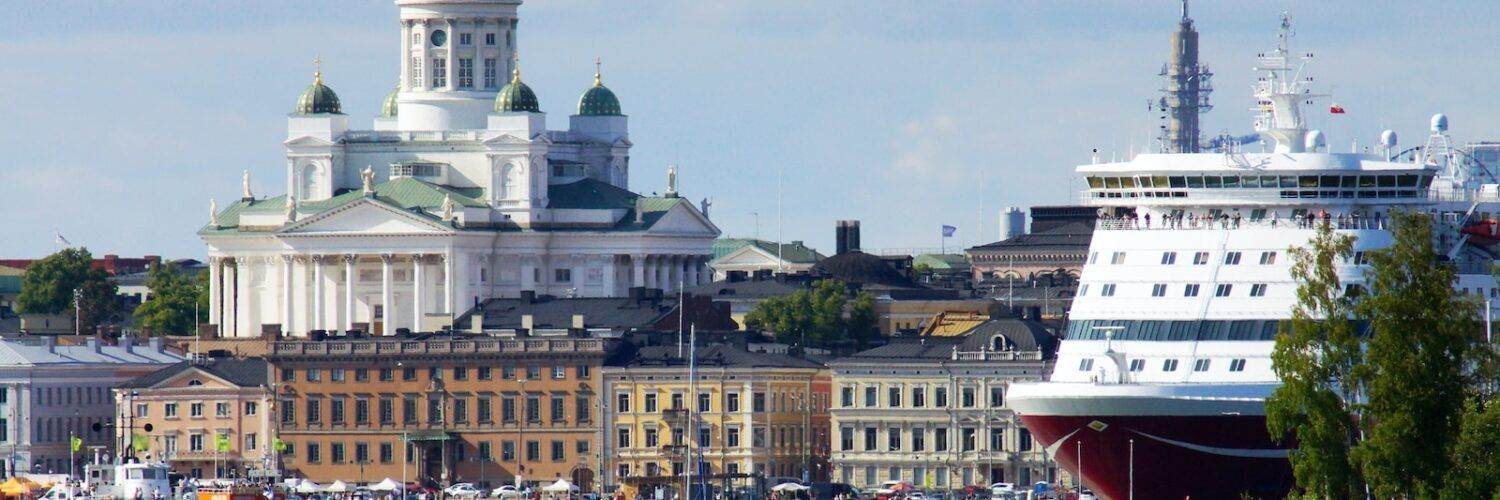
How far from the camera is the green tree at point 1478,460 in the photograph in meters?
89.6

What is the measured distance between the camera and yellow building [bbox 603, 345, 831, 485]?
162875 millimetres

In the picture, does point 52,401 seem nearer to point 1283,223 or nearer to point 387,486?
point 387,486

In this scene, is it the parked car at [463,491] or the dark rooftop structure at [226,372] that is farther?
the dark rooftop structure at [226,372]

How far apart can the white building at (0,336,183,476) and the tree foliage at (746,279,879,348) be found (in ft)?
79.7

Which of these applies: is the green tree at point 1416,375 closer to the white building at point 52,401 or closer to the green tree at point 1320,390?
the green tree at point 1320,390

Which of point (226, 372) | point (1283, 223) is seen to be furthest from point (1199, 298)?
point (226, 372)

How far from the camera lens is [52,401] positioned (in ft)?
587

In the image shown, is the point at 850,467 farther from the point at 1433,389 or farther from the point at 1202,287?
the point at 1433,389

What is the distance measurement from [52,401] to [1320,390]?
9339 cm

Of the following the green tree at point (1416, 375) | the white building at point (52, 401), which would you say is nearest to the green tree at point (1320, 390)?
the green tree at point (1416, 375)

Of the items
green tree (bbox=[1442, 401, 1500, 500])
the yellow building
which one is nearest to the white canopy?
the yellow building

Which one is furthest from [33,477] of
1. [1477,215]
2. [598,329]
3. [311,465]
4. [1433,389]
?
[1433,389]

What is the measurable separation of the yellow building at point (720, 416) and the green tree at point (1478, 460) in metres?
73.3

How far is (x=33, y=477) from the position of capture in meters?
161
